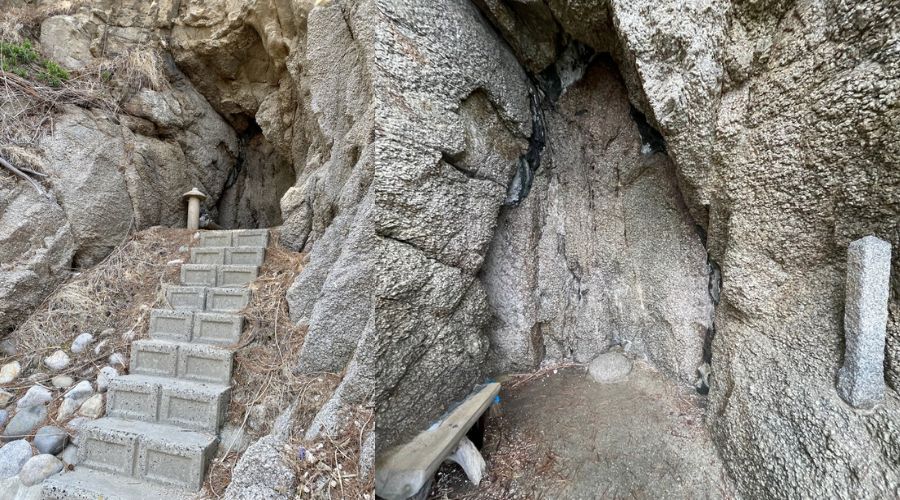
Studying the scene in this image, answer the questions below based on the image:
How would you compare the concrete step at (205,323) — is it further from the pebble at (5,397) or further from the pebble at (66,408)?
the pebble at (5,397)

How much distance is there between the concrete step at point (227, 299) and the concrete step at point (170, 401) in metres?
0.49

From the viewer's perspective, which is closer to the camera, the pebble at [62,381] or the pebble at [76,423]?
the pebble at [76,423]

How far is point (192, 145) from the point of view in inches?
170

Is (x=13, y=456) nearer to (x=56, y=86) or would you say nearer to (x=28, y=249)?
(x=28, y=249)

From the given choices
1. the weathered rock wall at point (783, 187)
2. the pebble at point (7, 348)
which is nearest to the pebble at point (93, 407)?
the pebble at point (7, 348)

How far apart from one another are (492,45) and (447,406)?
208 cm

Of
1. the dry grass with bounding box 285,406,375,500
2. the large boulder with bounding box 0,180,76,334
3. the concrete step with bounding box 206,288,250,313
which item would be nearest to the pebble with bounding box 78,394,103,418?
the concrete step with bounding box 206,288,250,313

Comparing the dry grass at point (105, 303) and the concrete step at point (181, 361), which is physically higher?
the dry grass at point (105, 303)

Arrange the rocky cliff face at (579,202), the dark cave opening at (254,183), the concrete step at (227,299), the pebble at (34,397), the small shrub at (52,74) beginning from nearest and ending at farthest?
the rocky cliff face at (579,202), the pebble at (34,397), the concrete step at (227,299), the small shrub at (52,74), the dark cave opening at (254,183)

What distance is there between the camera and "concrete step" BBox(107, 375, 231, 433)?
197 cm

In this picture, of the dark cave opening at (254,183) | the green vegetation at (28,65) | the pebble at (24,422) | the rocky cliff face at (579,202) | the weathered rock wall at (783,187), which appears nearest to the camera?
the weathered rock wall at (783,187)

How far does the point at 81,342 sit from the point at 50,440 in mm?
685

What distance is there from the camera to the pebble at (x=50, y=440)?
80.2 inches

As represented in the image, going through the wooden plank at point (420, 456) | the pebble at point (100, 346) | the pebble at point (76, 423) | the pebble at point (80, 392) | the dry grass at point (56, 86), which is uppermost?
the dry grass at point (56, 86)
